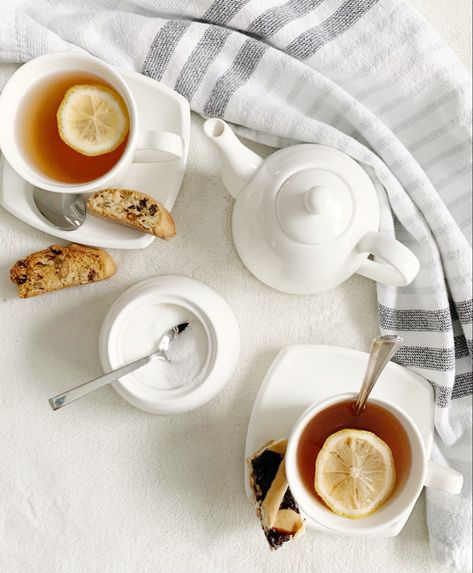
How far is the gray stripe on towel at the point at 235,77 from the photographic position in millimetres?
952

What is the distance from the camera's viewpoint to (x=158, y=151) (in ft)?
2.92

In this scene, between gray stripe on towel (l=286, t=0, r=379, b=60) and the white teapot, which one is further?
gray stripe on towel (l=286, t=0, r=379, b=60)

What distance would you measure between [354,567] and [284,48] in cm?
70

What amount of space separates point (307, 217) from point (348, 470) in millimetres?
292

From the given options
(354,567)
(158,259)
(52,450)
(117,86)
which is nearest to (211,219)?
(158,259)

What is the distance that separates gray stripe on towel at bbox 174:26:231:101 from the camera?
96cm

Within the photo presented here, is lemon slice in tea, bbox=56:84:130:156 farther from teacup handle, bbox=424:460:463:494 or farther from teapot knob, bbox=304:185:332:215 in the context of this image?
teacup handle, bbox=424:460:463:494

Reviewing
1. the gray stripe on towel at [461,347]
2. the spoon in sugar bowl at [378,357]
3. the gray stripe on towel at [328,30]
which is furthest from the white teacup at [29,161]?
the gray stripe on towel at [461,347]

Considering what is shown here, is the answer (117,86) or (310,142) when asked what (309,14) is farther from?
(117,86)

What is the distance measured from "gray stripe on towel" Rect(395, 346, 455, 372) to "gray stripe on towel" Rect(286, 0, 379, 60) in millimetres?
407

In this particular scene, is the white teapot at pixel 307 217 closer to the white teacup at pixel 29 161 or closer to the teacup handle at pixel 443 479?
the white teacup at pixel 29 161

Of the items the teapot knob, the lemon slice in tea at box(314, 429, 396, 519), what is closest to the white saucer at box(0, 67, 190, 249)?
the teapot knob

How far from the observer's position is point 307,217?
0.81 m

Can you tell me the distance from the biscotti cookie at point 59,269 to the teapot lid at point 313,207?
Answer: 0.84 feet
